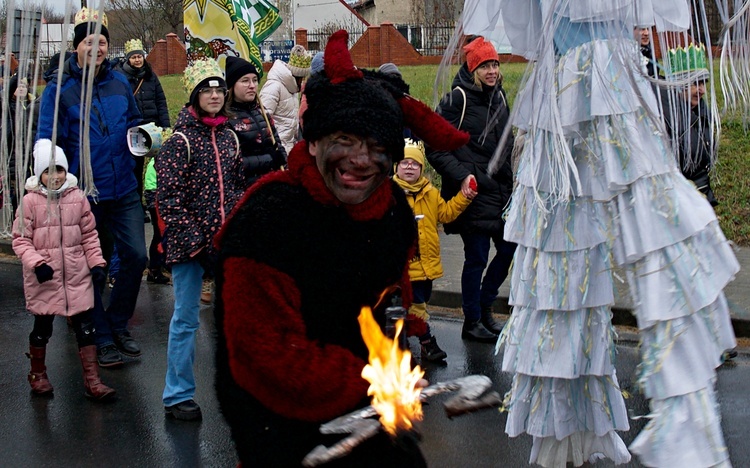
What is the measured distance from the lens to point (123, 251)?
6043mm

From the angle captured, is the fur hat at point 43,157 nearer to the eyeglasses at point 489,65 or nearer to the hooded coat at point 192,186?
the hooded coat at point 192,186

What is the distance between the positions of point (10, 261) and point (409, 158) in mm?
5510

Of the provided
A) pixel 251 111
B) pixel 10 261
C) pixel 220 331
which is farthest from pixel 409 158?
pixel 10 261

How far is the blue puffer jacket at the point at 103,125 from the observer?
5.79 m

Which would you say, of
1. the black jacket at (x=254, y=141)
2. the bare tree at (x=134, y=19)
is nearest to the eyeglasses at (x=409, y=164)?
the black jacket at (x=254, y=141)

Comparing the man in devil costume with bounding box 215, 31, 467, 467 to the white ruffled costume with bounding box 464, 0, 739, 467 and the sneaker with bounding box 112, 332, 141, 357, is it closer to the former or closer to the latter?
the white ruffled costume with bounding box 464, 0, 739, 467

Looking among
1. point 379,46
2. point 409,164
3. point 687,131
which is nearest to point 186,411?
point 409,164

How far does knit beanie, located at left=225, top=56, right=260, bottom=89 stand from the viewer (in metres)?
5.52

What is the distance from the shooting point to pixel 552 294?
361cm

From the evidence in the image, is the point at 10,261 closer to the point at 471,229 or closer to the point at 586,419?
the point at 471,229

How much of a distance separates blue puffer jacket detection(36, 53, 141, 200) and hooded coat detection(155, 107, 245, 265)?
1.10 metres

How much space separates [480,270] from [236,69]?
2063mm

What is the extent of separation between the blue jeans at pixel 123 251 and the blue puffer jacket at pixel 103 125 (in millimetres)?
99

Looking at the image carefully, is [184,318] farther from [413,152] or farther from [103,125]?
[413,152]
